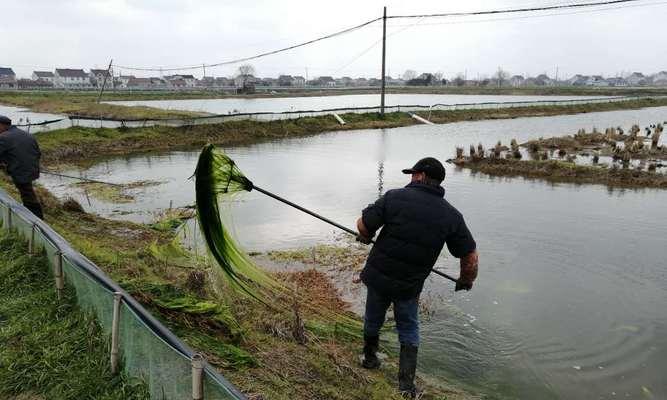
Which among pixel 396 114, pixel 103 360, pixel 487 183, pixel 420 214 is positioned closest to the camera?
pixel 103 360

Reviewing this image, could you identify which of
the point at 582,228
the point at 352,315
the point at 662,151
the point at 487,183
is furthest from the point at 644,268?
the point at 662,151

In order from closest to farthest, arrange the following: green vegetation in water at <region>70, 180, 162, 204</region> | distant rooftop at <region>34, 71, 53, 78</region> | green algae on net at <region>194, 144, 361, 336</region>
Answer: green algae on net at <region>194, 144, 361, 336</region>
green vegetation in water at <region>70, 180, 162, 204</region>
distant rooftop at <region>34, 71, 53, 78</region>

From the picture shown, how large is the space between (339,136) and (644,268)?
21.4 m

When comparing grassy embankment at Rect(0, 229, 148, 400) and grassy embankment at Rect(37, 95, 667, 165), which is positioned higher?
grassy embankment at Rect(37, 95, 667, 165)

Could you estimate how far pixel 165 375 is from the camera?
272 centimetres

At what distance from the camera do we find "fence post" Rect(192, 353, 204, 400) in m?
2.32

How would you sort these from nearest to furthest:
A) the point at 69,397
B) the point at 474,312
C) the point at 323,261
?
the point at 69,397 → the point at 474,312 → the point at 323,261

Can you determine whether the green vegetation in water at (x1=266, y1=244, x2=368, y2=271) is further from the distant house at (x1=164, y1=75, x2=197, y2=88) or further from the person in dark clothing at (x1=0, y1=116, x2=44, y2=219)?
the distant house at (x1=164, y1=75, x2=197, y2=88)

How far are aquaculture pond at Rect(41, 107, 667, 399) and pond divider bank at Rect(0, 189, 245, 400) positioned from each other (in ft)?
9.56

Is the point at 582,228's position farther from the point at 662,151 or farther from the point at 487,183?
the point at 662,151

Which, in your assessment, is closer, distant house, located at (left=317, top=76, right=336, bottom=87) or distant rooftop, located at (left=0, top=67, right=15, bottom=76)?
distant rooftop, located at (left=0, top=67, right=15, bottom=76)

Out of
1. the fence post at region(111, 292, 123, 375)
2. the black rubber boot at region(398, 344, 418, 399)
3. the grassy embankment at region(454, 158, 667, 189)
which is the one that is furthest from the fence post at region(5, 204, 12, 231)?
the grassy embankment at region(454, 158, 667, 189)

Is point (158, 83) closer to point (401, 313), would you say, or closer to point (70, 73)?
point (70, 73)

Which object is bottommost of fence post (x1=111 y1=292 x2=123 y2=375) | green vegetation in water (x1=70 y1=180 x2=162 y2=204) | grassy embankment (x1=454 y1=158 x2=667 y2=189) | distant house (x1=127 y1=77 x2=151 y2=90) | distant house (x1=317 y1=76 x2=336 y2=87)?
green vegetation in water (x1=70 y1=180 x2=162 y2=204)
